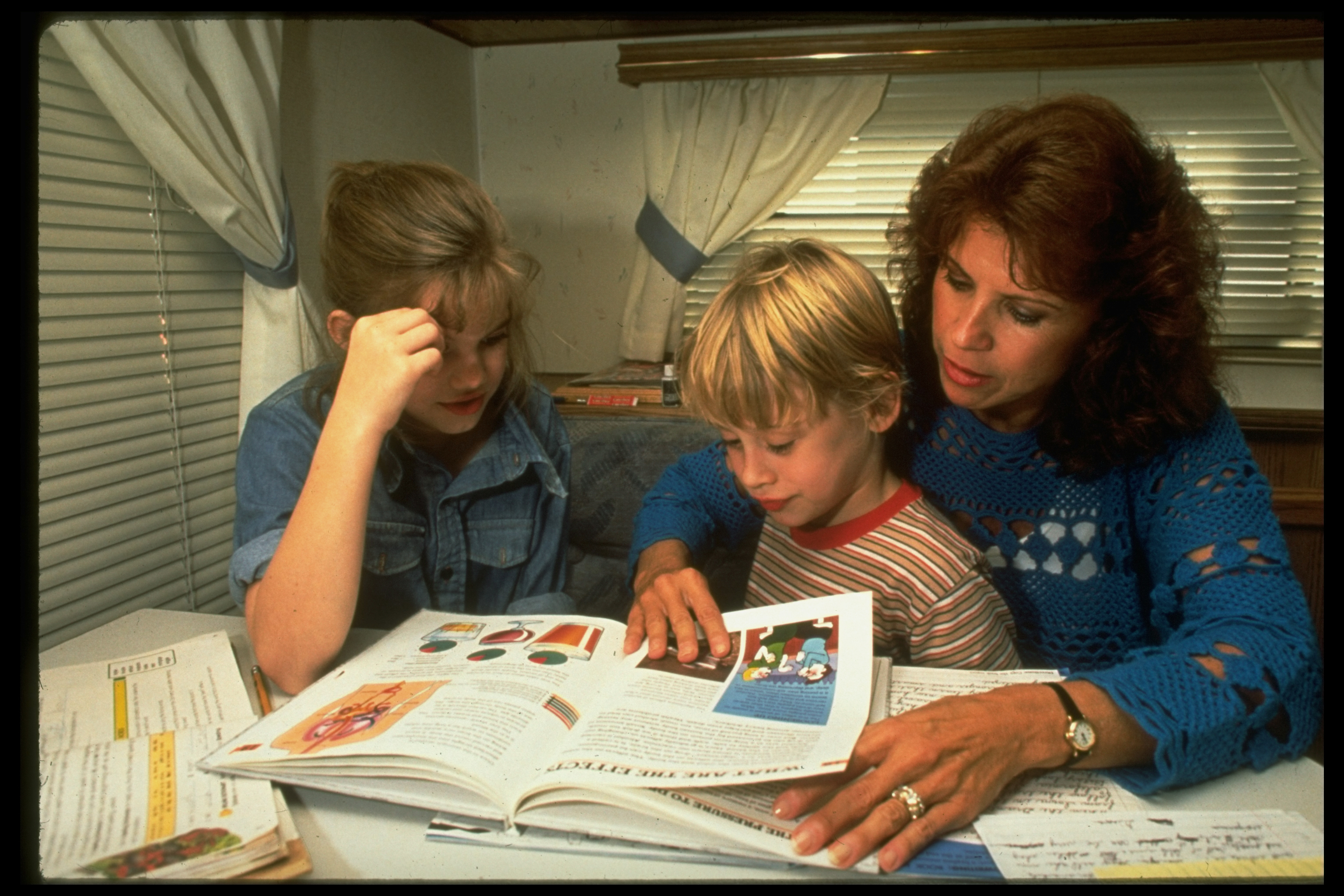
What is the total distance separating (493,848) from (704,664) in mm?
245

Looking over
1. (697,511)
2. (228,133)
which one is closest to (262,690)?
(697,511)

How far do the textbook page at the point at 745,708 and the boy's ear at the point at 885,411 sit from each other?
25cm

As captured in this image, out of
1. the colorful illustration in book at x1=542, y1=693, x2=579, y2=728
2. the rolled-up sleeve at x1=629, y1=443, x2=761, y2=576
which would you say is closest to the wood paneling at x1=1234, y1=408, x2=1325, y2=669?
the rolled-up sleeve at x1=629, y1=443, x2=761, y2=576

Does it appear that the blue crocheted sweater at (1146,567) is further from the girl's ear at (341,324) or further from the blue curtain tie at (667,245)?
the blue curtain tie at (667,245)

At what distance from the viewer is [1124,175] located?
2.77 ft

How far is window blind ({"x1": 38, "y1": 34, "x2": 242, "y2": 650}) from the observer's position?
1212 mm

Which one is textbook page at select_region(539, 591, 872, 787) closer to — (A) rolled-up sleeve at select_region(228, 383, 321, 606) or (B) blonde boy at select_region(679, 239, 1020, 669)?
(B) blonde boy at select_region(679, 239, 1020, 669)

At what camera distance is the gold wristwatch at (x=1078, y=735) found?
62 centimetres

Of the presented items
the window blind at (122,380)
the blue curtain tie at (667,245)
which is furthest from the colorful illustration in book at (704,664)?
the blue curtain tie at (667,245)

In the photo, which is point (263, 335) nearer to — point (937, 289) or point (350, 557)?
point (350, 557)

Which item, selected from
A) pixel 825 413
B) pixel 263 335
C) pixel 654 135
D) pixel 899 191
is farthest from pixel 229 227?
pixel 899 191

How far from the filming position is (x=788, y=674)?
27.9 inches

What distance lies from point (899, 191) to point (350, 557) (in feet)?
7.53

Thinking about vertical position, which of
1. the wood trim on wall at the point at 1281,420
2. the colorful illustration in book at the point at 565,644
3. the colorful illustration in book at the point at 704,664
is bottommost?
the colorful illustration in book at the point at 704,664
